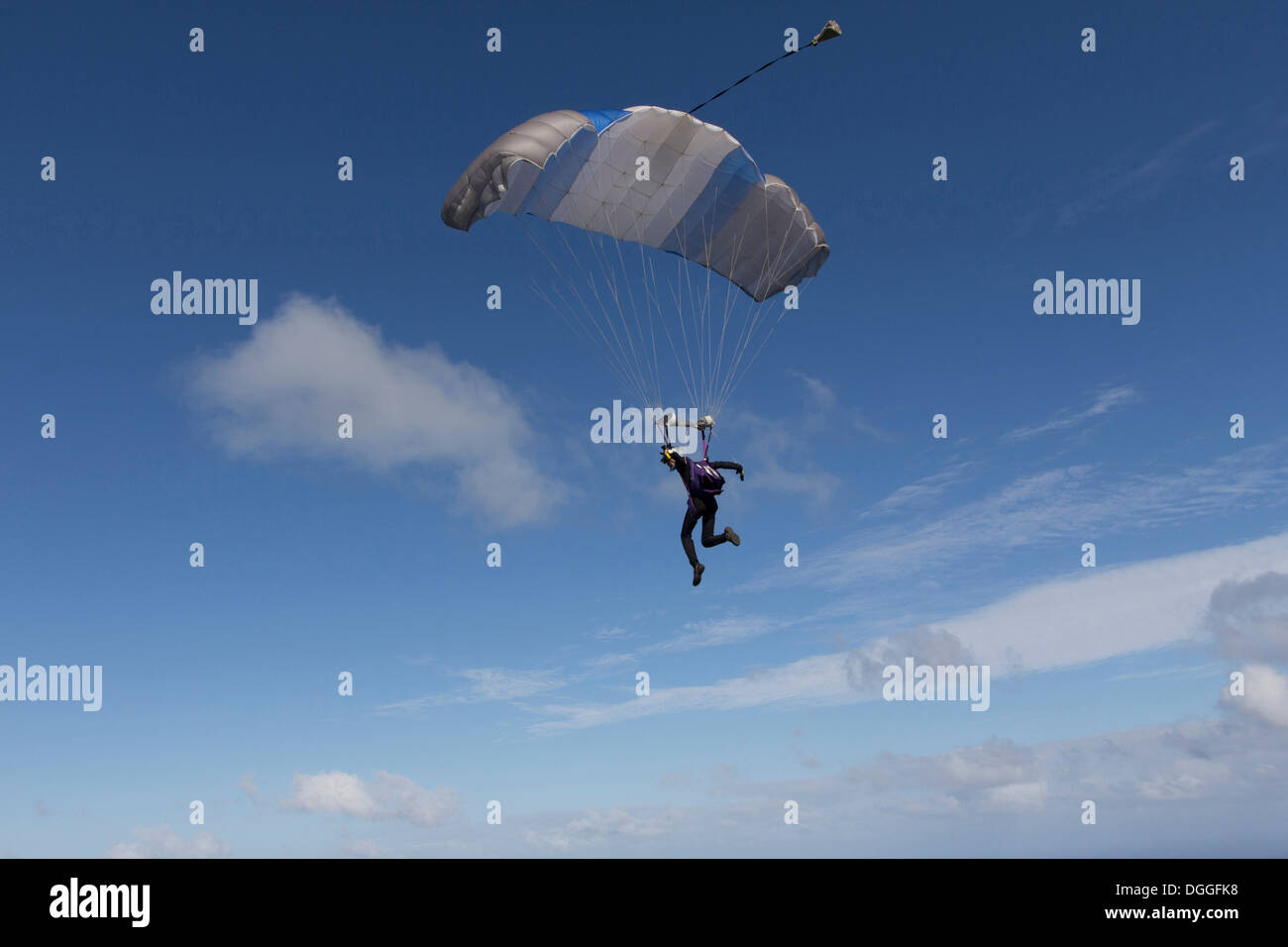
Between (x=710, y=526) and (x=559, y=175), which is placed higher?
(x=559, y=175)

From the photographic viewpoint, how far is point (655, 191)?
2027 centimetres

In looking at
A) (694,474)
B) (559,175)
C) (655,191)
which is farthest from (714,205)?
(694,474)

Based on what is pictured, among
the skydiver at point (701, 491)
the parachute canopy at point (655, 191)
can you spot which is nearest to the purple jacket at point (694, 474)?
the skydiver at point (701, 491)

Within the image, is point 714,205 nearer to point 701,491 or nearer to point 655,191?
point 655,191

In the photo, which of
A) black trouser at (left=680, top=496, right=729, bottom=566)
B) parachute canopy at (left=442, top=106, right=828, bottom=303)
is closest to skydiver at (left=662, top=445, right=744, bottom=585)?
black trouser at (left=680, top=496, right=729, bottom=566)

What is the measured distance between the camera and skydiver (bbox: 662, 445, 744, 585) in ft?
56.1

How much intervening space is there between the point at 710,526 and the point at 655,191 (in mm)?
7601

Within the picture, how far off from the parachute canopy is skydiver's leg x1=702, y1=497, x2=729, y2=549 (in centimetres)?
656

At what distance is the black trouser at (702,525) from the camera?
1727cm
